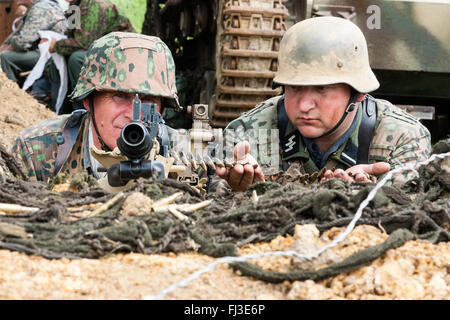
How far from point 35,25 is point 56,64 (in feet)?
3.67

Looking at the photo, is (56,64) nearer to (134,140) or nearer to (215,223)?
(134,140)

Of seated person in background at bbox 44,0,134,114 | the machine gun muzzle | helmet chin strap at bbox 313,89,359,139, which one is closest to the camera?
the machine gun muzzle

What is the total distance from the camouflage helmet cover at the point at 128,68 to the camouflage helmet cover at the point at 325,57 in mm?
807

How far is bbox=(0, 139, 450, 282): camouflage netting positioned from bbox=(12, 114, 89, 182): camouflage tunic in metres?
1.82

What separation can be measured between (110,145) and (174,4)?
502cm

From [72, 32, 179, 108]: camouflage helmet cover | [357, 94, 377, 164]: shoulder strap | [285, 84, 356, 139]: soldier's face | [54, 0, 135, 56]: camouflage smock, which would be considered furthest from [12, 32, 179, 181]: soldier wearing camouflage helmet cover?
Answer: [54, 0, 135, 56]: camouflage smock

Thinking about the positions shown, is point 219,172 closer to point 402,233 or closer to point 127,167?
point 127,167

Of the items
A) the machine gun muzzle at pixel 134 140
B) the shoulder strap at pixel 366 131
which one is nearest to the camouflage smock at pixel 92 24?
the shoulder strap at pixel 366 131

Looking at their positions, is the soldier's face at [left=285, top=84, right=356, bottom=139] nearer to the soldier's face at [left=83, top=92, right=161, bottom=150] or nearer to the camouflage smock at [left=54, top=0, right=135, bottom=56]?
the soldier's face at [left=83, top=92, right=161, bottom=150]

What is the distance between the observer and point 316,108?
516 cm

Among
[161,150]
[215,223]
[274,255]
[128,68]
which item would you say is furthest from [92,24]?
[274,255]

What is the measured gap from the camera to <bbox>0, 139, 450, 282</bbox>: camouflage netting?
2885 millimetres

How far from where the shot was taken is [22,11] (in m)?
11.8

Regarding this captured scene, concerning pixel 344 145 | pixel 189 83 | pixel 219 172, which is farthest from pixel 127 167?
pixel 189 83
